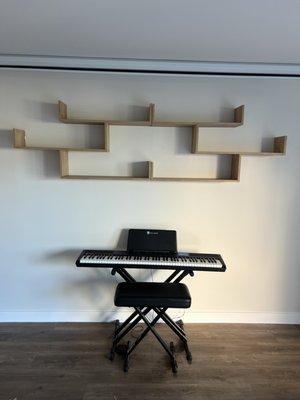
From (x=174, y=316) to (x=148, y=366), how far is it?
24.8 inches

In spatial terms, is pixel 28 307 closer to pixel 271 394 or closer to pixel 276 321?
pixel 271 394

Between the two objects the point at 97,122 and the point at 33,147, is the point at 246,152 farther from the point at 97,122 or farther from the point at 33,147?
the point at 33,147

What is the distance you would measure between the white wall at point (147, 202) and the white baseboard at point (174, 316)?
10 millimetres

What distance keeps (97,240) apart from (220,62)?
75.7 inches

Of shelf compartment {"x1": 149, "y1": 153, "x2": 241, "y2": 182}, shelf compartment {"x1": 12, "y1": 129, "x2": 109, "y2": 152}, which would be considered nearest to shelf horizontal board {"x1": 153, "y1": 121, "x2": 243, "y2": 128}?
shelf compartment {"x1": 149, "y1": 153, "x2": 241, "y2": 182}

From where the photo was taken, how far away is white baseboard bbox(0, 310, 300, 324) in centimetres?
251

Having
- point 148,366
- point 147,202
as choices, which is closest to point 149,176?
point 147,202

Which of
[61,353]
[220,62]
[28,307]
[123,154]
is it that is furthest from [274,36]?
[28,307]

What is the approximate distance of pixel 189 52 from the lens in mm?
1983

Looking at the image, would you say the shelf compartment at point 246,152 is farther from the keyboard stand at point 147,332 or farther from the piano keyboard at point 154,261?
the keyboard stand at point 147,332

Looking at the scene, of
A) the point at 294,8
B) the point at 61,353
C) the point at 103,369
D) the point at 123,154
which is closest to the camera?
the point at 294,8

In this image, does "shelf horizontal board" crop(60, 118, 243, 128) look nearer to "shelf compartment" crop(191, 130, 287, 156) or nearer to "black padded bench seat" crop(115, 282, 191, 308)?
"shelf compartment" crop(191, 130, 287, 156)

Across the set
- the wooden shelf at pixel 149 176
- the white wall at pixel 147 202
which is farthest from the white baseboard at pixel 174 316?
the wooden shelf at pixel 149 176

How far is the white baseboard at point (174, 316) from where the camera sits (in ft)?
8.25
